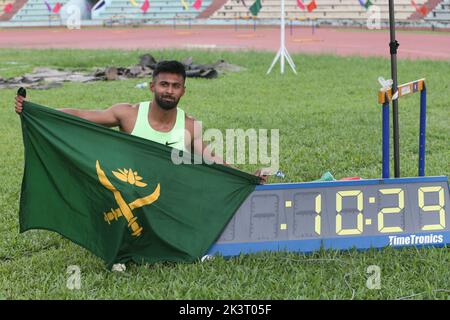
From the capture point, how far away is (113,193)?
4535 mm

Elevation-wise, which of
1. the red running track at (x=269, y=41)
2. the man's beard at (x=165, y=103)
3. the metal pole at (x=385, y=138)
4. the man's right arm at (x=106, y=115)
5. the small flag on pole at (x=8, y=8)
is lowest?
the metal pole at (x=385, y=138)

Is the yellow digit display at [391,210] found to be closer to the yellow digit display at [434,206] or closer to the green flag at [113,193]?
the yellow digit display at [434,206]

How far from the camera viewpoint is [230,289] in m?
4.15

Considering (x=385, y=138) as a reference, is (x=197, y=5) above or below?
above

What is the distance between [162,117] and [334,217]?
55.6 inches

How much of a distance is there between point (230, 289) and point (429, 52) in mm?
19648

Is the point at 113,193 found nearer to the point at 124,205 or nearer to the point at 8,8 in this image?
the point at 124,205

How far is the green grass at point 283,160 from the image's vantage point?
4.22 m

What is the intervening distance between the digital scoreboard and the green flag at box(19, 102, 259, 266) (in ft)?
0.73

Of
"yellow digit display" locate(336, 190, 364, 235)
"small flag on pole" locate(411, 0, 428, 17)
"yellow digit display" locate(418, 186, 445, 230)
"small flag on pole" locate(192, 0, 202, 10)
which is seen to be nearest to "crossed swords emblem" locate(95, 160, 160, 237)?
"yellow digit display" locate(336, 190, 364, 235)

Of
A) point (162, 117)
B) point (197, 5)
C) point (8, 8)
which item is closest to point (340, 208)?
point (162, 117)

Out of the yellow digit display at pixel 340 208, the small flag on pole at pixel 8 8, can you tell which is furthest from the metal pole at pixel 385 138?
the small flag on pole at pixel 8 8

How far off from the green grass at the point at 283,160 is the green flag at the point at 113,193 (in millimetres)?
176

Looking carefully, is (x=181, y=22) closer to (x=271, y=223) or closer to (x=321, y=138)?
(x=321, y=138)
